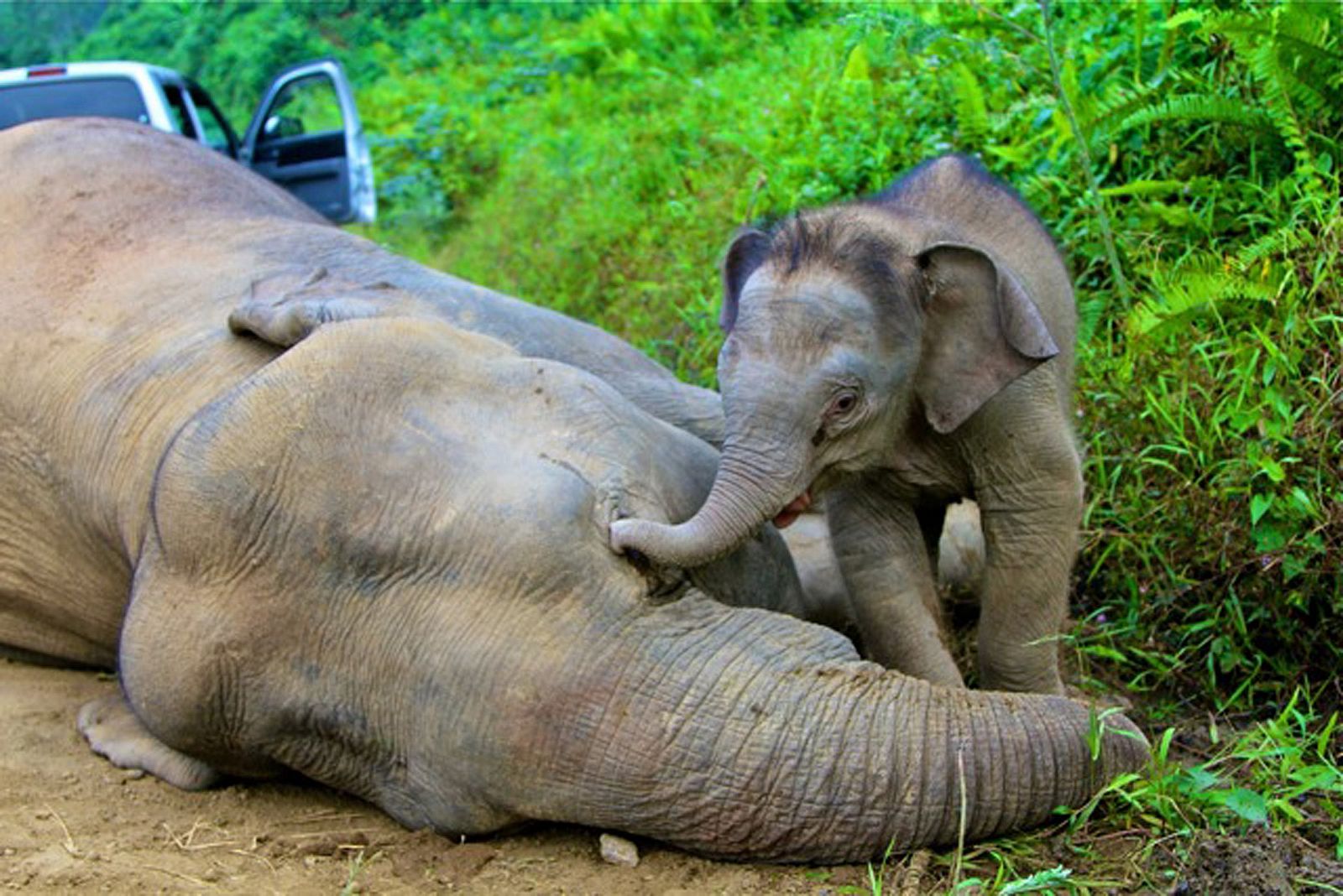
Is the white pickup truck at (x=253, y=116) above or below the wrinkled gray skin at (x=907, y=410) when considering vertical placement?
below

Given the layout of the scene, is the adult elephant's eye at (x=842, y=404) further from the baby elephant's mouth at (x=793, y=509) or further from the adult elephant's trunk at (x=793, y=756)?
the adult elephant's trunk at (x=793, y=756)

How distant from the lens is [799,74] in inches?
306

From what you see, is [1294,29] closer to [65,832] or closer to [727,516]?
[727,516]

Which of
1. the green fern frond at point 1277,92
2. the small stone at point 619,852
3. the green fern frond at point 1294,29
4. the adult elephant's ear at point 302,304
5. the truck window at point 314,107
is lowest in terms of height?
the truck window at point 314,107

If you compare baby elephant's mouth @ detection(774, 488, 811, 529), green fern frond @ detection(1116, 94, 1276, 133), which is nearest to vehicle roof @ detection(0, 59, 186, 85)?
green fern frond @ detection(1116, 94, 1276, 133)

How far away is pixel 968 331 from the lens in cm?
361

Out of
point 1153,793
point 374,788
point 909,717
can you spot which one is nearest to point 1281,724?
point 1153,793

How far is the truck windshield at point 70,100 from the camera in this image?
28.1 feet

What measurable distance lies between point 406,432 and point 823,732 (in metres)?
0.98

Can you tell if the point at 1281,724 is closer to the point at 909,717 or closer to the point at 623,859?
the point at 909,717

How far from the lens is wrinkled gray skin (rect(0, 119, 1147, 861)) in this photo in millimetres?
2994

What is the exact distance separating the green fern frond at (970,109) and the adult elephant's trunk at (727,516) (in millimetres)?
3087

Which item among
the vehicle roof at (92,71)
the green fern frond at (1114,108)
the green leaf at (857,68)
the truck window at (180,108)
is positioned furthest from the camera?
the truck window at (180,108)

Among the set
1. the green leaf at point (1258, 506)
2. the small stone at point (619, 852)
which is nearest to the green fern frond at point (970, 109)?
the green leaf at point (1258, 506)
